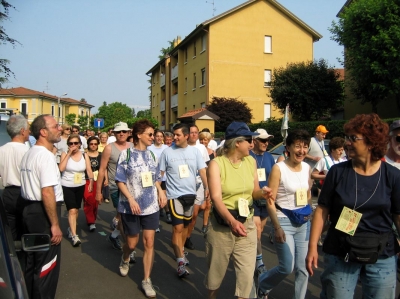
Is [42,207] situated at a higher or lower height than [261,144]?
lower

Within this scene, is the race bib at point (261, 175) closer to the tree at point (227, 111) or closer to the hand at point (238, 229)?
the hand at point (238, 229)

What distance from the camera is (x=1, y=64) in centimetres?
1759

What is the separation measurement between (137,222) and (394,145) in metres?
3.01

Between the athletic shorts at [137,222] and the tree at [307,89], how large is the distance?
86.0 ft

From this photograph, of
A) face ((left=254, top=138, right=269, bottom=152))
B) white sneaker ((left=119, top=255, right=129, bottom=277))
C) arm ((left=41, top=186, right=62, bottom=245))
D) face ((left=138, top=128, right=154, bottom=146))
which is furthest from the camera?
face ((left=254, top=138, right=269, bottom=152))

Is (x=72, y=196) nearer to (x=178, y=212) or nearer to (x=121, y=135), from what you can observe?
(x=121, y=135)

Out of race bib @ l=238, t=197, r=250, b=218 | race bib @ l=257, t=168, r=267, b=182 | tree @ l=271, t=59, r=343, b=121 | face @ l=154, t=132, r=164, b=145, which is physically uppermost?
tree @ l=271, t=59, r=343, b=121

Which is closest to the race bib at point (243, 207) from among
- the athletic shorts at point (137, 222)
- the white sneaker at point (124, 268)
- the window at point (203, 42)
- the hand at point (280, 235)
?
the hand at point (280, 235)

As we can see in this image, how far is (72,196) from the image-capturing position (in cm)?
749

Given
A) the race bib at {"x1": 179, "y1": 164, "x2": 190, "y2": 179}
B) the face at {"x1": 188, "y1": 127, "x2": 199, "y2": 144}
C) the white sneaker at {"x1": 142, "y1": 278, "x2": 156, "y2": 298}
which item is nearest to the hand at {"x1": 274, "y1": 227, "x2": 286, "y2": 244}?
the white sneaker at {"x1": 142, "y1": 278, "x2": 156, "y2": 298}

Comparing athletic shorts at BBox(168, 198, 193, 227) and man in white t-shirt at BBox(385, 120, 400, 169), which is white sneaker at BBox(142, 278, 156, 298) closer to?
athletic shorts at BBox(168, 198, 193, 227)

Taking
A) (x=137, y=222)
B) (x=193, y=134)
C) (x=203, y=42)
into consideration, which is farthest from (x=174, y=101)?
(x=137, y=222)

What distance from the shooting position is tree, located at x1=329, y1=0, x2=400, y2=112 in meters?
22.6

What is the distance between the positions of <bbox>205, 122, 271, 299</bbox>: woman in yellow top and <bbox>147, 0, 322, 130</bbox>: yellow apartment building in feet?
105
